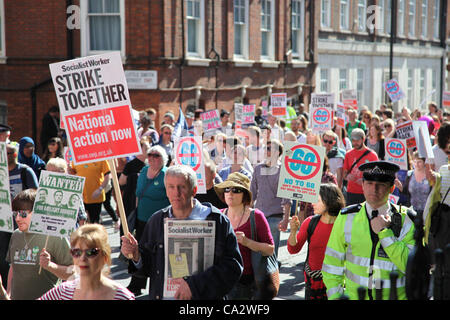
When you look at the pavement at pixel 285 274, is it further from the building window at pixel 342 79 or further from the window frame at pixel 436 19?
the window frame at pixel 436 19

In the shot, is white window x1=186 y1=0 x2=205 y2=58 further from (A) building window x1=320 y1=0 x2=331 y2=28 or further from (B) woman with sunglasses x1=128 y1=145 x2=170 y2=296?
(B) woman with sunglasses x1=128 y1=145 x2=170 y2=296

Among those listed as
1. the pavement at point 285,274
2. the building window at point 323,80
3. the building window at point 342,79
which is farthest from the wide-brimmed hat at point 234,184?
the building window at point 342,79

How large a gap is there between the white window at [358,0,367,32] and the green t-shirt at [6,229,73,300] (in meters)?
32.7

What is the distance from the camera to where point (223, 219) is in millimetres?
4805

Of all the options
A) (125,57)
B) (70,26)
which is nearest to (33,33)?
(70,26)

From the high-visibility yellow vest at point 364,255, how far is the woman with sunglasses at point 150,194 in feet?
12.4

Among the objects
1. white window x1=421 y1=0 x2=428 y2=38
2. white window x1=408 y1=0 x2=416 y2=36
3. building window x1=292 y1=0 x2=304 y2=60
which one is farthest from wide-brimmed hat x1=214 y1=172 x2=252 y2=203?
white window x1=421 y1=0 x2=428 y2=38

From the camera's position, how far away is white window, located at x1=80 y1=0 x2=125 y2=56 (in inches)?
823

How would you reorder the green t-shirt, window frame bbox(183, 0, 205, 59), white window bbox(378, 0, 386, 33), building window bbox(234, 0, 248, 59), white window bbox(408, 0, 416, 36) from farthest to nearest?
white window bbox(408, 0, 416, 36) < white window bbox(378, 0, 386, 33) < building window bbox(234, 0, 248, 59) < window frame bbox(183, 0, 205, 59) < the green t-shirt

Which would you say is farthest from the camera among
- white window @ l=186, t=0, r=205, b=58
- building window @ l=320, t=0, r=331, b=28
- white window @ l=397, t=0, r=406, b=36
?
white window @ l=397, t=0, r=406, b=36

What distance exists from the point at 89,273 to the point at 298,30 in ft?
88.1

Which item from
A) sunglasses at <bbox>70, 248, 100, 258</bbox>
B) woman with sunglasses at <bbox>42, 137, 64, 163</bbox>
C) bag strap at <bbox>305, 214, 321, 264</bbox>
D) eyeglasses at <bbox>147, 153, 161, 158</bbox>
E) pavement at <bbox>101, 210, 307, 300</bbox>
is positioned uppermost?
eyeglasses at <bbox>147, 153, 161, 158</bbox>

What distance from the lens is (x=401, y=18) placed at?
136ft

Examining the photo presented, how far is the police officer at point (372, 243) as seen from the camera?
478 centimetres
